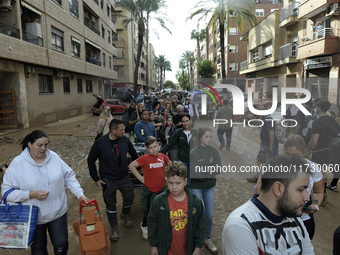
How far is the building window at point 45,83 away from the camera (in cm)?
1641

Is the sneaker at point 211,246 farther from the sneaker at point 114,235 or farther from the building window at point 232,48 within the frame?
the building window at point 232,48

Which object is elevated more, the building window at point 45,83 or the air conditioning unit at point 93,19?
the air conditioning unit at point 93,19

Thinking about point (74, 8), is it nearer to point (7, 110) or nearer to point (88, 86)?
point (88, 86)

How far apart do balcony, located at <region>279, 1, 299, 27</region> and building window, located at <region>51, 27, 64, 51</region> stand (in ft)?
59.6

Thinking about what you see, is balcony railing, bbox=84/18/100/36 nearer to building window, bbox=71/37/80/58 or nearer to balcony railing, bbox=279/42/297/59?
building window, bbox=71/37/80/58

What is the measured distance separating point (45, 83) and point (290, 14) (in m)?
20.4

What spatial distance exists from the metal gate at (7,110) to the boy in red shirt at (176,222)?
14.6m

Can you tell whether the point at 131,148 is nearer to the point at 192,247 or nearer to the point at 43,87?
the point at 192,247

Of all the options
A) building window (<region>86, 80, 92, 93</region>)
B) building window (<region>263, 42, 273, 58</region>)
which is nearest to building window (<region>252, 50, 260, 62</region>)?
building window (<region>263, 42, 273, 58</region>)

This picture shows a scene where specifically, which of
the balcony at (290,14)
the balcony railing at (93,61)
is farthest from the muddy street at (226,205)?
the balcony railing at (93,61)

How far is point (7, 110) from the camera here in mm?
13719

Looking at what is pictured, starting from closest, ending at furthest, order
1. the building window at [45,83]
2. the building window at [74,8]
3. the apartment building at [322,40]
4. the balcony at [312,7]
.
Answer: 1. the apartment building at [322,40]
2. the balcony at [312,7]
3. the building window at [45,83]
4. the building window at [74,8]

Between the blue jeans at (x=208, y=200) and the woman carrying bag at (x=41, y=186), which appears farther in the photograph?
the blue jeans at (x=208, y=200)

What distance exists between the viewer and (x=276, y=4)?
42.8m
